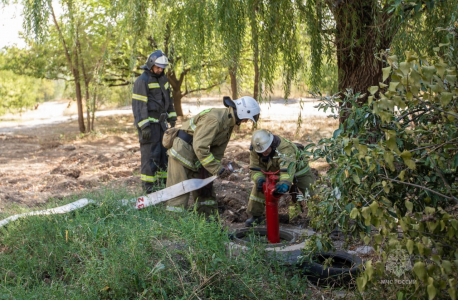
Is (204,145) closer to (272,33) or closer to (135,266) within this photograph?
(272,33)

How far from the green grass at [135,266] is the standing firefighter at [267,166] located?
120cm

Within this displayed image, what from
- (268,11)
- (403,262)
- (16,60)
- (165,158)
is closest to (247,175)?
(165,158)

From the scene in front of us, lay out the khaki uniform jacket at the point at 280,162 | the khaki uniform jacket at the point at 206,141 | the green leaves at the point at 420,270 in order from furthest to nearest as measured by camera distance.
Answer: the khaki uniform jacket at the point at 206,141, the khaki uniform jacket at the point at 280,162, the green leaves at the point at 420,270

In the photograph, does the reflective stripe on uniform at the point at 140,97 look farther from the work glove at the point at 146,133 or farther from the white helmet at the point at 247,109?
the white helmet at the point at 247,109

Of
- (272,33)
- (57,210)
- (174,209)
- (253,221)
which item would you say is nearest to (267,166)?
(253,221)

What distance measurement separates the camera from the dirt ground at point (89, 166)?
644 centimetres

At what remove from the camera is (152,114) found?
6.80 m

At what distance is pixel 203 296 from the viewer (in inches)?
120

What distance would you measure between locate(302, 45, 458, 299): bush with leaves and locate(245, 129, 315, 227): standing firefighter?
51.1 inches

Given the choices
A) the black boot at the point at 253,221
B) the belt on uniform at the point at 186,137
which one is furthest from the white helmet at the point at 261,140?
the black boot at the point at 253,221

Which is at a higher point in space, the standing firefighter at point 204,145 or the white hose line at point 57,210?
the standing firefighter at point 204,145

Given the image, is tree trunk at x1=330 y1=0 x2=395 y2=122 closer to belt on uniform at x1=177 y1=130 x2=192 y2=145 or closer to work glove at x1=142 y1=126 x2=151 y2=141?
belt on uniform at x1=177 y1=130 x2=192 y2=145

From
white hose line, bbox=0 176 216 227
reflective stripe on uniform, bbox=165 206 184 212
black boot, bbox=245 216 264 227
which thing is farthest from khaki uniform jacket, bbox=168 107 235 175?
black boot, bbox=245 216 264 227

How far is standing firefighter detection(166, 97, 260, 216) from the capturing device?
16.5 ft
